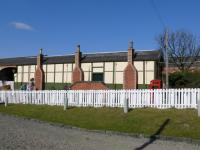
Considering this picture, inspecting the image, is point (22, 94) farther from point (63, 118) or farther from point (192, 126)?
point (192, 126)

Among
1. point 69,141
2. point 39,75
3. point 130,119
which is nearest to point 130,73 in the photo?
point 39,75

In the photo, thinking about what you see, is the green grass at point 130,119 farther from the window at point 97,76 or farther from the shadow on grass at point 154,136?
the window at point 97,76

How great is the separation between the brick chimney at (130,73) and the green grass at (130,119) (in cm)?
2498

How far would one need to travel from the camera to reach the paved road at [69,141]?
36.8 feet

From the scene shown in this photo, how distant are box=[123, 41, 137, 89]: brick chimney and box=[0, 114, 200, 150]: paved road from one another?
3193 centimetres

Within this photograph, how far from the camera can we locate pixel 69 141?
40.5 feet

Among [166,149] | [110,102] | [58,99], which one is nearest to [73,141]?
[166,149]

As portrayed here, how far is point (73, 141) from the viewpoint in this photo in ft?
40.8

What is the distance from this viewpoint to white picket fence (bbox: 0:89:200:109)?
20.6 meters

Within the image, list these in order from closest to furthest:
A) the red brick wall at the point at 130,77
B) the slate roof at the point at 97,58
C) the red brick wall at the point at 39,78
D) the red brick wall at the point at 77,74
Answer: the red brick wall at the point at 130,77
the slate roof at the point at 97,58
the red brick wall at the point at 77,74
the red brick wall at the point at 39,78

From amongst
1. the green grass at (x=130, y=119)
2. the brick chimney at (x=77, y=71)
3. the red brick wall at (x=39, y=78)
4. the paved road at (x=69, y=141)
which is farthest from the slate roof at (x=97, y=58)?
the paved road at (x=69, y=141)

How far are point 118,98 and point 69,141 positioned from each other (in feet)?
35.0

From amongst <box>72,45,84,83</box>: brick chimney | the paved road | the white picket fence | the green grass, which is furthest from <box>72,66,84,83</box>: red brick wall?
the paved road

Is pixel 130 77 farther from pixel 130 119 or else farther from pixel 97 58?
pixel 130 119
